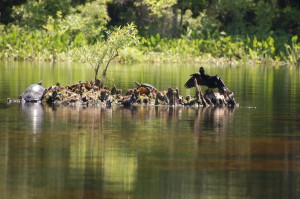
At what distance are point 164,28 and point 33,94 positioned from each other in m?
45.6

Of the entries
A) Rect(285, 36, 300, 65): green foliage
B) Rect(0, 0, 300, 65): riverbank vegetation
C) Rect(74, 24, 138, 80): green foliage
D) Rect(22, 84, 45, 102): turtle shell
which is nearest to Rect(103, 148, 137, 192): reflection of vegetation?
Rect(22, 84, 45, 102): turtle shell

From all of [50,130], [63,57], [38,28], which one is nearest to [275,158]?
[50,130]

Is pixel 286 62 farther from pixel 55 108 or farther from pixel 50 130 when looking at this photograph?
pixel 50 130

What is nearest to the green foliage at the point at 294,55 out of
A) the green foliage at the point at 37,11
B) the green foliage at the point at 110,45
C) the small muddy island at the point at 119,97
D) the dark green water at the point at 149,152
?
the green foliage at the point at 37,11

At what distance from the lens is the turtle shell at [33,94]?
26469 millimetres

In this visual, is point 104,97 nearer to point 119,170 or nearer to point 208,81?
point 208,81

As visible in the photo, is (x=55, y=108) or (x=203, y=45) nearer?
(x=55, y=108)

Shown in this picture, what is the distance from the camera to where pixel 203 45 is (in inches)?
2621

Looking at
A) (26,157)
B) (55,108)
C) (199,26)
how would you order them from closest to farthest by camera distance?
(26,157) < (55,108) < (199,26)

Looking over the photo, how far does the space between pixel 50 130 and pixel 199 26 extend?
2042 inches

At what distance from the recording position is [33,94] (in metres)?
26.6

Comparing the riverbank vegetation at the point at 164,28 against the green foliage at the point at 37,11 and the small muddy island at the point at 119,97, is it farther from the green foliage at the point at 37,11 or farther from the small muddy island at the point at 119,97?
the small muddy island at the point at 119,97

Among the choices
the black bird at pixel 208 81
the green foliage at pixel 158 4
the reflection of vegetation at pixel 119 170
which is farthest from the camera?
the green foliage at pixel 158 4

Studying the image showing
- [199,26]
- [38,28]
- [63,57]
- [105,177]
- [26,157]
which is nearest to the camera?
[105,177]
